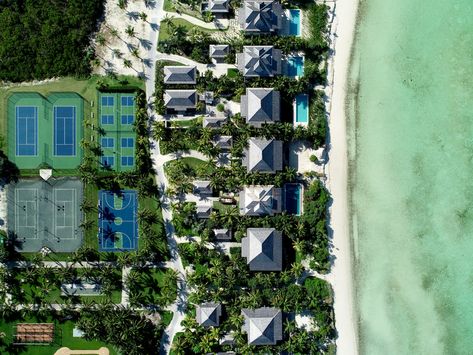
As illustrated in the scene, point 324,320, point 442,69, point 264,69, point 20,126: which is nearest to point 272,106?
point 264,69

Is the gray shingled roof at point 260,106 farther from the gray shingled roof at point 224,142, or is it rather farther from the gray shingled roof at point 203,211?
the gray shingled roof at point 203,211

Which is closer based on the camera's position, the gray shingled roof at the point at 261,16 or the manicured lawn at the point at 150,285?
the gray shingled roof at the point at 261,16

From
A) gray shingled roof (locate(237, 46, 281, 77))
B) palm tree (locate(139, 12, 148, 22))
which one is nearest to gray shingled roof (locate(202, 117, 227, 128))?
gray shingled roof (locate(237, 46, 281, 77))

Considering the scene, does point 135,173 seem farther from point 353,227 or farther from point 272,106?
point 353,227

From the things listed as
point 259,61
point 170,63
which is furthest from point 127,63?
point 259,61

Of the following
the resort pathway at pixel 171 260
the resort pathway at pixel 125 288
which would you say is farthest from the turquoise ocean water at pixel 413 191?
the resort pathway at pixel 125 288

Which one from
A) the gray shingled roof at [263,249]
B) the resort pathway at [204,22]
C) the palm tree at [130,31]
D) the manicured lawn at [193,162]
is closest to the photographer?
the gray shingled roof at [263,249]

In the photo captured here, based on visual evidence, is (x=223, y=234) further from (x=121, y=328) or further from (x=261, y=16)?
(x=261, y=16)
